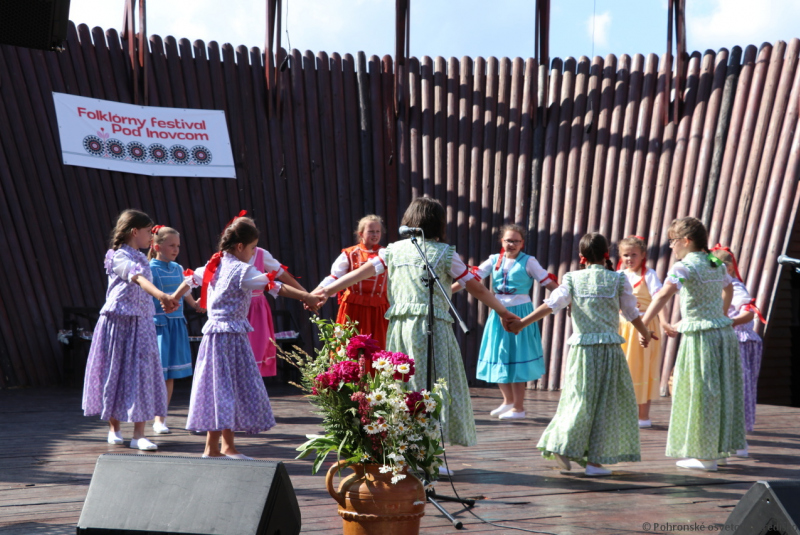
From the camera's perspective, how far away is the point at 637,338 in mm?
7000

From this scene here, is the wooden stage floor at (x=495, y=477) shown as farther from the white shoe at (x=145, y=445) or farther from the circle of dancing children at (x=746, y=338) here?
the circle of dancing children at (x=746, y=338)

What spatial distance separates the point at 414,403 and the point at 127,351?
2.83m

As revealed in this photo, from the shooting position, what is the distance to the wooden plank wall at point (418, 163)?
868 centimetres

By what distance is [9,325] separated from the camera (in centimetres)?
861

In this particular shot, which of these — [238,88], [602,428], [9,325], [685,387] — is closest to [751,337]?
[685,387]

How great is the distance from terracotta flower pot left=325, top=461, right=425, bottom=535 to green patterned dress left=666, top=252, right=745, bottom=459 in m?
2.39

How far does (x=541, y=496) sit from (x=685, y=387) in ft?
4.62

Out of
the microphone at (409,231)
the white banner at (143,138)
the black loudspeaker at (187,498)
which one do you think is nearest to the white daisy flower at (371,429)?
the black loudspeaker at (187,498)

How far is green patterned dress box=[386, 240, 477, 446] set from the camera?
15.1 ft

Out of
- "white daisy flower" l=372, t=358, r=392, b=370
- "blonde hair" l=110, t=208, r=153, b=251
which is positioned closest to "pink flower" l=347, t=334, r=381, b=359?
"white daisy flower" l=372, t=358, r=392, b=370

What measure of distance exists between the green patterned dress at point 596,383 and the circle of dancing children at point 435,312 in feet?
1.82

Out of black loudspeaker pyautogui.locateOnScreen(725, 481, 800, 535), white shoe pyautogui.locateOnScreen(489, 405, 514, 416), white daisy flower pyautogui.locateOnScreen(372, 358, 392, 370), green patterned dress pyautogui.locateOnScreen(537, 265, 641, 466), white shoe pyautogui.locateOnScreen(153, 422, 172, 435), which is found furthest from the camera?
white shoe pyautogui.locateOnScreen(489, 405, 514, 416)

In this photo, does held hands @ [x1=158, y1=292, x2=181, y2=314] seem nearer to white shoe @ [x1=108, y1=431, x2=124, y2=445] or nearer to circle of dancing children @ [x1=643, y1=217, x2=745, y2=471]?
white shoe @ [x1=108, y1=431, x2=124, y2=445]

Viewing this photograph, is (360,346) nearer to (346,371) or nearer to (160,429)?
(346,371)
